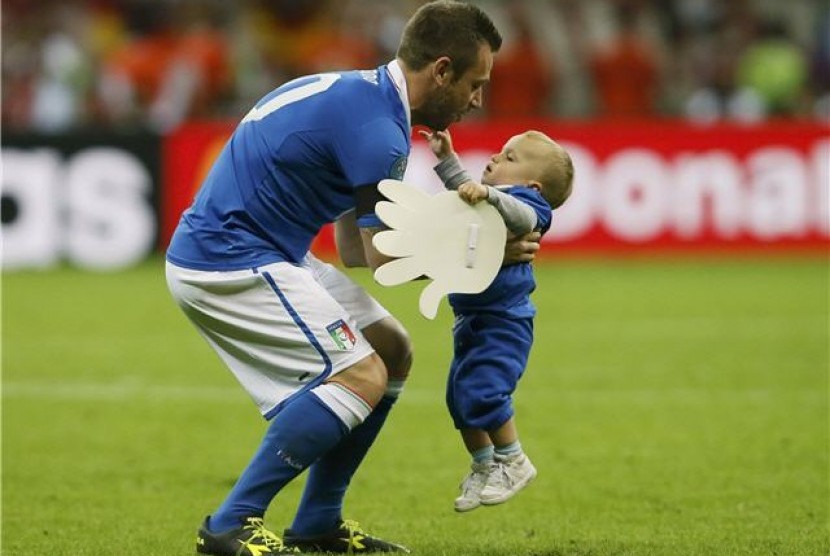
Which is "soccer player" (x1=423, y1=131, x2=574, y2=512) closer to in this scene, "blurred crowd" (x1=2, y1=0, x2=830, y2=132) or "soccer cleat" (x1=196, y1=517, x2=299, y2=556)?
"soccer cleat" (x1=196, y1=517, x2=299, y2=556)

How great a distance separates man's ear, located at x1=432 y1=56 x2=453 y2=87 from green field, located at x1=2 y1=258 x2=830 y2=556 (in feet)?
5.42

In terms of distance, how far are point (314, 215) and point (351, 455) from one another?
952 millimetres

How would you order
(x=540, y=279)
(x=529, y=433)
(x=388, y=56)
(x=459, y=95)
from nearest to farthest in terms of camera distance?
(x=459, y=95)
(x=529, y=433)
(x=540, y=279)
(x=388, y=56)

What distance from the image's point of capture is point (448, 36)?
515 centimetres

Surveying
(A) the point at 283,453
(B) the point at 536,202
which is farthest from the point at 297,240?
(B) the point at 536,202

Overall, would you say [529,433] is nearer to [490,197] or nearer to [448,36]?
[490,197]

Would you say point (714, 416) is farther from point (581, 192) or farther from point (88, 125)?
point (88, 125)

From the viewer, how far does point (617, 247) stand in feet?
56.7

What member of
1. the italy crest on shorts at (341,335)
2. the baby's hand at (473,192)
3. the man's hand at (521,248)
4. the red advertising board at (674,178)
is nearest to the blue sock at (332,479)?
the italy crest on shorts at (341,335)

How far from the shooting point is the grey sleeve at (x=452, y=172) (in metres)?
5.50

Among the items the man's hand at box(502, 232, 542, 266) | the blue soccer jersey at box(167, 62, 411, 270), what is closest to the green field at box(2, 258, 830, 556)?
the man's hand at box(502, 232, 542, 266)

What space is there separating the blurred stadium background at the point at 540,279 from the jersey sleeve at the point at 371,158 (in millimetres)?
1365

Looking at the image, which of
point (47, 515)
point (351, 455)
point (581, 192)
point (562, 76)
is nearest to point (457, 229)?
point (351, 455)

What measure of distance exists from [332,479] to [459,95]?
4.84ft
